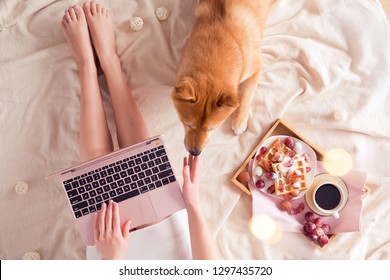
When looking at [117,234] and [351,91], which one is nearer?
[117,234]

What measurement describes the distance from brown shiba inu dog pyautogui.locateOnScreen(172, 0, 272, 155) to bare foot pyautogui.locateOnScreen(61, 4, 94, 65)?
0.44m

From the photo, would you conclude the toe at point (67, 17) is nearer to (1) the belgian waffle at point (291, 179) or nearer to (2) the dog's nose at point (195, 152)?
(2) the dog's nose at point (195, 152)

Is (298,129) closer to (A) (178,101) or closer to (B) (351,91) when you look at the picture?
(B) (351,91)

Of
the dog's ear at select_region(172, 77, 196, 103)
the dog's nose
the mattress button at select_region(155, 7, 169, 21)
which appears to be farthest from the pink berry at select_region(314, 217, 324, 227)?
the mattress button at select_region(155, 7, 169, 21)

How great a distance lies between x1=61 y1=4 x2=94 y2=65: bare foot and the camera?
173 centimetres

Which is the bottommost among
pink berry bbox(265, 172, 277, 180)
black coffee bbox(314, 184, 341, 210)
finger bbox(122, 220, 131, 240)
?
black coffee bbox(314, 184, 341, 210)

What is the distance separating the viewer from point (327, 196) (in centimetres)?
168

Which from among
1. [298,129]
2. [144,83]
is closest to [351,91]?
[298,129]

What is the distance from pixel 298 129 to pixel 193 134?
0.52 metres

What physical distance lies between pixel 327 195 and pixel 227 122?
1.60 feet

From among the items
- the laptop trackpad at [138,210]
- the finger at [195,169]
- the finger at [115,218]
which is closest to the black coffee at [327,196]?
the finger at [195,169]

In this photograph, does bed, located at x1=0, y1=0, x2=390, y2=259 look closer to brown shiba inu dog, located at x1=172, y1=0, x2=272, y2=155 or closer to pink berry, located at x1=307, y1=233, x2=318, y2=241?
pink berry, located at x1=307, y1=233, x2=318, y2=241

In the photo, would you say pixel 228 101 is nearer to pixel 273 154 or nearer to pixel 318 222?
pixel 273 154

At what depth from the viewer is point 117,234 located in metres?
1.43
